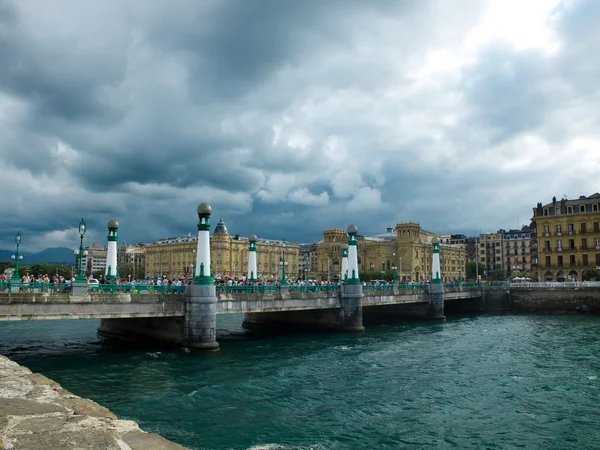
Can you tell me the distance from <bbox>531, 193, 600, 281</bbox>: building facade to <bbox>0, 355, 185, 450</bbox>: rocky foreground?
3766 inches

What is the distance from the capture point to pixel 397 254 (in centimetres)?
18238

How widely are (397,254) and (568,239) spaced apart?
90045mm

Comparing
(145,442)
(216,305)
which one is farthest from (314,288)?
(145,442)

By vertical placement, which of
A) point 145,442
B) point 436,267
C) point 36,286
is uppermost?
point 436,267

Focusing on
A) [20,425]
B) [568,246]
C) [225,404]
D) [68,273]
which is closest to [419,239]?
[568,246]

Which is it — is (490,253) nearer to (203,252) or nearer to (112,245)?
(112,245)

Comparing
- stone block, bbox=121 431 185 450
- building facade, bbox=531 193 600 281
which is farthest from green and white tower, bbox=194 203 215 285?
building facade, bbox=531 193 600 281

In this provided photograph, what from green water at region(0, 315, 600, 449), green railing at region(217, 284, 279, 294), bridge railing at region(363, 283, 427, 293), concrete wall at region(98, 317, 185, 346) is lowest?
green water at region(0, 315, 600, 449)

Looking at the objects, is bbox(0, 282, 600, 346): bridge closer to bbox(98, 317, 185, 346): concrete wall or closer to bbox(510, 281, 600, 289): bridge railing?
bbox(98, 317, 185, 346): concrete wall

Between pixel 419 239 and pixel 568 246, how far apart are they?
89.1 m

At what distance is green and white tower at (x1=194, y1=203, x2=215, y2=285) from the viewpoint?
32594 mm

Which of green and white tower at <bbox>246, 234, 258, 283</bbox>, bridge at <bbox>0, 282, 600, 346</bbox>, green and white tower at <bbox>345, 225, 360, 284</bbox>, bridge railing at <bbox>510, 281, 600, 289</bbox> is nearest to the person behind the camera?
bridge at <bbox>0, 282, 600, 346</bbox>

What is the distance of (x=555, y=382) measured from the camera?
80.8ft

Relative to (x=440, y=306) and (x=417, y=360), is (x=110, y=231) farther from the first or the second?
(x=440, y=306)
